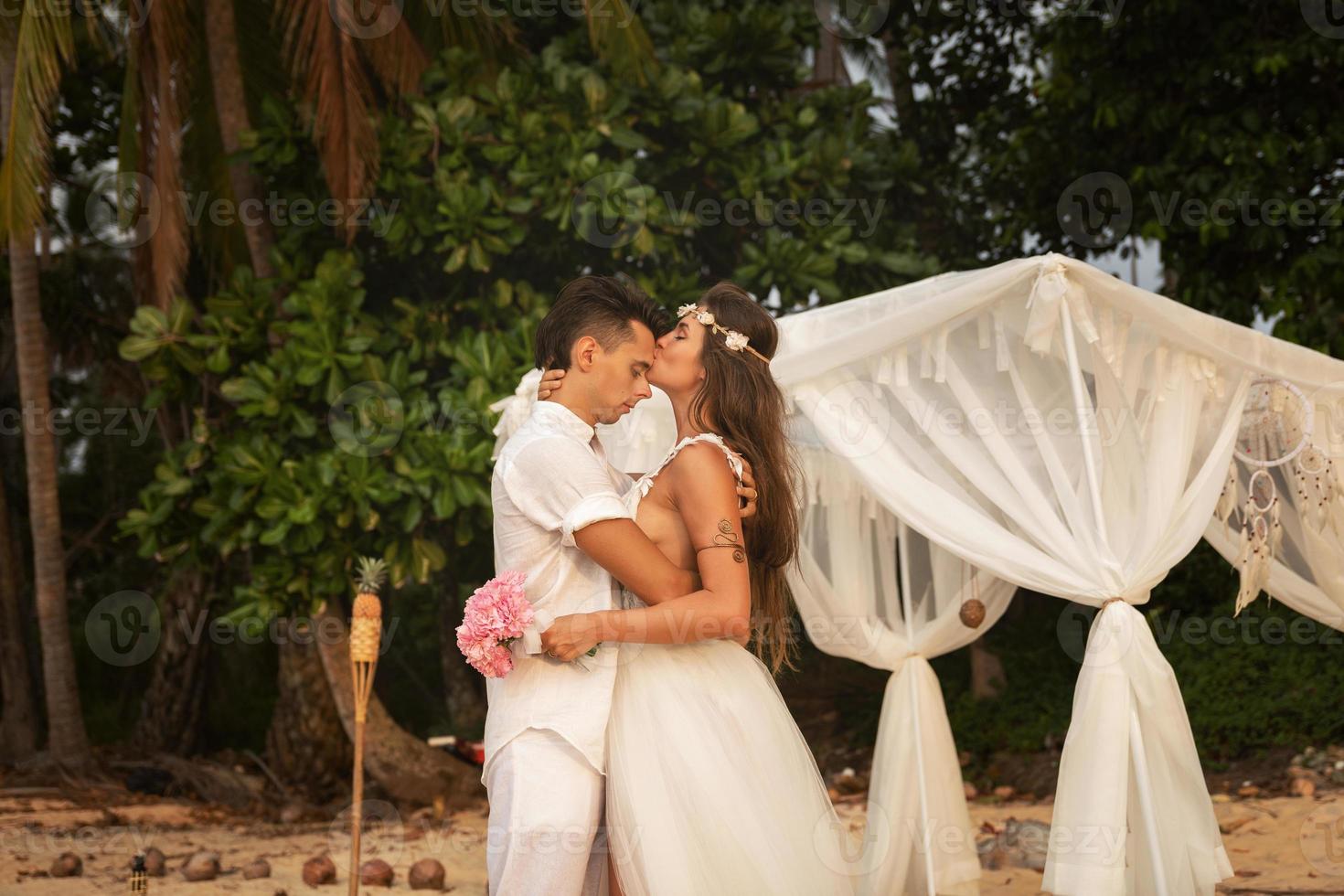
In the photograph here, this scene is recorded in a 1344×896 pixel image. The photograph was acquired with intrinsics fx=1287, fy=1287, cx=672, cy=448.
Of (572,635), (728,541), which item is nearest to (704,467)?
(728,541)

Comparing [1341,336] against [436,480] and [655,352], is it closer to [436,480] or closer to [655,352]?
[436,480]

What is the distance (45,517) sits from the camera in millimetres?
9234

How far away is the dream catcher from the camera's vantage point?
4.49 m

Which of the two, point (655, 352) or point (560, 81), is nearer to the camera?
point (655, 352)


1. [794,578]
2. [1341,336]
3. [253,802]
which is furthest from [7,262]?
[1341,336]

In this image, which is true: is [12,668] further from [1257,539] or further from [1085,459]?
[1257,539]

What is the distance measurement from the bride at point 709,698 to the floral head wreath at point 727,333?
5cm

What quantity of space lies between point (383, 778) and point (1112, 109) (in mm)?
6286

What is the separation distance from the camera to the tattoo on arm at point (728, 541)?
281cm

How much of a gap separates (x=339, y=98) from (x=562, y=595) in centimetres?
533

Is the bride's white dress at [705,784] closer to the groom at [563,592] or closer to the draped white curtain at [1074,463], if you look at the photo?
the groom at [563,592]

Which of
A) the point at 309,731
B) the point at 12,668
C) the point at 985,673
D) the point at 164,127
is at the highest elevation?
the point at 164,127

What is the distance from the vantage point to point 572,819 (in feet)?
8.93

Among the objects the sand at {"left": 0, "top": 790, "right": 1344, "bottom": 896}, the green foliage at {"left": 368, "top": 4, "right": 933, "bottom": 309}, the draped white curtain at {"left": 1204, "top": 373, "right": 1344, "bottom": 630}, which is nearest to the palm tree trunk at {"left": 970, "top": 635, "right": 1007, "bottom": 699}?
the sand at {"left": 0, "top": 790, "right": 1344, "bottom": 896}
